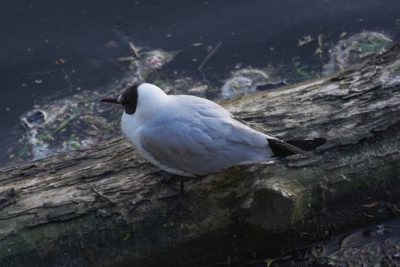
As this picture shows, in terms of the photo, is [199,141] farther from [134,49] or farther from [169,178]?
[134,49]

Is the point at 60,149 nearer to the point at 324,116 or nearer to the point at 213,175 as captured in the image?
the point at 213,175

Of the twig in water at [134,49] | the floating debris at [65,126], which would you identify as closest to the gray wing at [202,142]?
the floating debris at [65,126]

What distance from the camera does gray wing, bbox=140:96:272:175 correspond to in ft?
7.47

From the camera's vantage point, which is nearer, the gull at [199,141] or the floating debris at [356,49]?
the gull at [199,141]

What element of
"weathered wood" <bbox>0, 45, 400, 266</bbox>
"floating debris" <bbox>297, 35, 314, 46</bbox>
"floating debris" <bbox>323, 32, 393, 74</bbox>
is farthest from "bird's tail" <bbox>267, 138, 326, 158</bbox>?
"floating debris" <bbox>297, 35, 314, 46</bbox>

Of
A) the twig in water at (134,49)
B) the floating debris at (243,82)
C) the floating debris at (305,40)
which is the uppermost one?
the twig in water at (134,49)

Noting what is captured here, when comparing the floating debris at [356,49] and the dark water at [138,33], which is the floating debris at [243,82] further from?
the floating debris at [356,49]

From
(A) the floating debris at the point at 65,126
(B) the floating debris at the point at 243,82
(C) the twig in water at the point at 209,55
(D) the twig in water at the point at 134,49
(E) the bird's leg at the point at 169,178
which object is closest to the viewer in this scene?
(E) the bird's leg at the point at 169,178

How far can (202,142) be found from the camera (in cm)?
228

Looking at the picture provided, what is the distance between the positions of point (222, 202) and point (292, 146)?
36 cm

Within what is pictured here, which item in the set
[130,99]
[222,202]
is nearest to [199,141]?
[222,202]

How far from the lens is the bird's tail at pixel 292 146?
229 centimetres

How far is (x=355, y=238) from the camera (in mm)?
2564

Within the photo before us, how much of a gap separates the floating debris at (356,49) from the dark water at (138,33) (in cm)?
9
